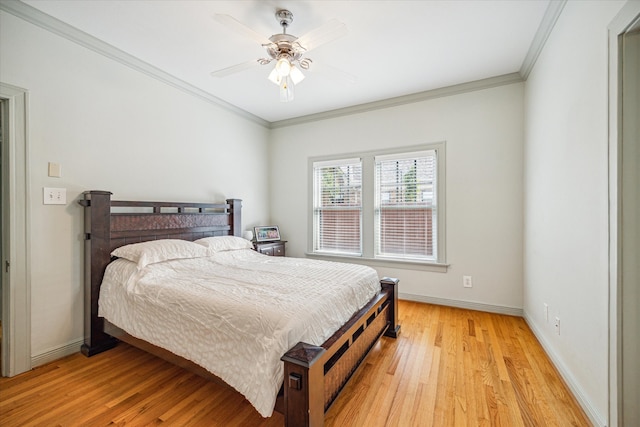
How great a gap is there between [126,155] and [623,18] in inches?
Answer: 143

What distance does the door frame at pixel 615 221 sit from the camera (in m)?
1.29

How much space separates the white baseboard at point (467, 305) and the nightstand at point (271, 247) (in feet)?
6.08

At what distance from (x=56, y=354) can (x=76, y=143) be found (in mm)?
1744

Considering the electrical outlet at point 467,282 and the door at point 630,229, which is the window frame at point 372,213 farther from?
the door at point 630,229

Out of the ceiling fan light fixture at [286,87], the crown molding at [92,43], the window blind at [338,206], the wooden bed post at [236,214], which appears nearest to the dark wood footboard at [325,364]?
the window blind at [338,206]

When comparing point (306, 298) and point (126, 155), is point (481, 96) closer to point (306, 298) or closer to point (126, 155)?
point (306, 298)

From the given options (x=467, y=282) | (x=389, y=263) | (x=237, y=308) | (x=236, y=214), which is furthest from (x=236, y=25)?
(x=467, y=282)

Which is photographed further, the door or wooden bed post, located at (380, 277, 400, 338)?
wooden bed post, located at (380, 277, 400, 338)

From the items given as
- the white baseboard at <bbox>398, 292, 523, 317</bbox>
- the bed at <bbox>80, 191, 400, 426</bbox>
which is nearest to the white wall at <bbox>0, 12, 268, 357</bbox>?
the bed at <bbox>80, 191, 400, 426</bbox>

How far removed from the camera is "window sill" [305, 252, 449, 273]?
344 cm

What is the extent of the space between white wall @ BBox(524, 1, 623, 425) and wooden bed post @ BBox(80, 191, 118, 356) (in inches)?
136

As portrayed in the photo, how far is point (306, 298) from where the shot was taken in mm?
1701

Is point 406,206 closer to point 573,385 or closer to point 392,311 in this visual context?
point 392,311

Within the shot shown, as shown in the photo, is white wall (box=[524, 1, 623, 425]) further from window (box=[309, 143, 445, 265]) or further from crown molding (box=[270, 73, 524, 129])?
window (box=[309, 143, 445, 265])
